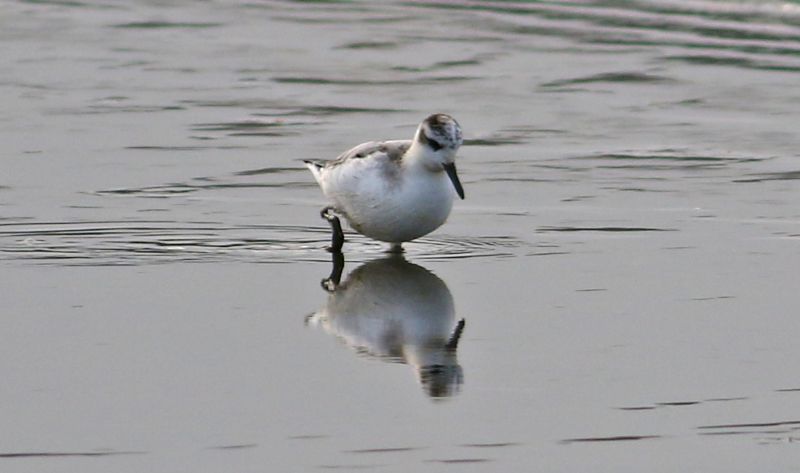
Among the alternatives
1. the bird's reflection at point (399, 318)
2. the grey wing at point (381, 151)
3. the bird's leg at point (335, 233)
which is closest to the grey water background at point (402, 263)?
the bird's reflection at point (399, 318)

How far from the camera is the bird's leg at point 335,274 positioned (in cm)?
1002

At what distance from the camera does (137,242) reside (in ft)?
36.6

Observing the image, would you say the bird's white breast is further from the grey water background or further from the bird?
the grey water background

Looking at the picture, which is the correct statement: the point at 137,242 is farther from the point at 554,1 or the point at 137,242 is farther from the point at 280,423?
the point at 554,1

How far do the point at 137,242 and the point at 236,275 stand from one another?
110cm

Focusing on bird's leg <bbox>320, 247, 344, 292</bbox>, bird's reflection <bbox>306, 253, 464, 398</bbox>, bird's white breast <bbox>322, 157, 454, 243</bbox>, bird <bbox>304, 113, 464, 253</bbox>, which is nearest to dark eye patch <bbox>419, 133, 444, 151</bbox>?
bird <bbox>304, 113, 464, 253</bbox>

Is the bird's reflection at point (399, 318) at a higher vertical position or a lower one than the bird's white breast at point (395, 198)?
lower

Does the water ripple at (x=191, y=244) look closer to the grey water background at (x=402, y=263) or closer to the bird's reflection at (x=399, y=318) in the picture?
the grey water background at (x=402, y=263)

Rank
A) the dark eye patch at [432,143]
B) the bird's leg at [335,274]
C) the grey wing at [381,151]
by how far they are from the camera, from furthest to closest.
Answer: the grey wing at [381,151], the dark eye patch at [432,143], the bird's leg at [335,274]

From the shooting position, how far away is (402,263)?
10.7m

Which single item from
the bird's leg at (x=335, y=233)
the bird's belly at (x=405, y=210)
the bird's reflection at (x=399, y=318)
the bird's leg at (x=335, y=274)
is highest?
the bird's leg at (x=335, y=233)

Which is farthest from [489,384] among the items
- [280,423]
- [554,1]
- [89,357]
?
[554,1]

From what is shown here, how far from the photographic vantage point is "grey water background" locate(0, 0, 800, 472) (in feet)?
23.9

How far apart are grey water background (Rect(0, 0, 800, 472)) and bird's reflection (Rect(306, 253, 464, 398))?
0.03 m
